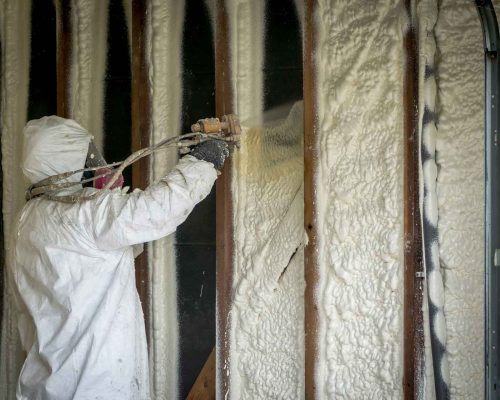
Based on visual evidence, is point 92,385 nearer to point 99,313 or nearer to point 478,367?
point 99,313

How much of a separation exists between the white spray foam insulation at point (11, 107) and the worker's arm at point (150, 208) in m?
0.97

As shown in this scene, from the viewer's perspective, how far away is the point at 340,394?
2.02 meters

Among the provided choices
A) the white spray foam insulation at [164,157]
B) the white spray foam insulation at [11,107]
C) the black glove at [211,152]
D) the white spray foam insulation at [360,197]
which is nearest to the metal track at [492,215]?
the white spray foam insulation at [360,197]

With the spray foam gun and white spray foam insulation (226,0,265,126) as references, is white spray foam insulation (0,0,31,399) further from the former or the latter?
white spray foam insulation (226,0,265,126)

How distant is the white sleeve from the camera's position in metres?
1.75

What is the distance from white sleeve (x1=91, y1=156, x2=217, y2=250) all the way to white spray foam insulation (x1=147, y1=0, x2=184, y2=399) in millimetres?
573

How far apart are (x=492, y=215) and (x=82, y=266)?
4.03 ft

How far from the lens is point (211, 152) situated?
1.89 metres

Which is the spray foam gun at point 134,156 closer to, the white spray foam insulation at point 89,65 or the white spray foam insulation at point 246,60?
the white spray foam insulation at point 246,60

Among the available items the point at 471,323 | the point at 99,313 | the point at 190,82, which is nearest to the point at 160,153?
the point at 190,82

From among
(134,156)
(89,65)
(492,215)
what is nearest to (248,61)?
(134,156)

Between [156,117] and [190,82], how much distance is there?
0.64ft

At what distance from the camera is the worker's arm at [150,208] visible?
5.74 ft

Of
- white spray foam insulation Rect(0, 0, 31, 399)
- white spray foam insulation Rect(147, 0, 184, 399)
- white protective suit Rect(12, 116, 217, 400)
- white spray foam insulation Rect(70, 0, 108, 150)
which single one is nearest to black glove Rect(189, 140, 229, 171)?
white protective suit Rect(12, 116, 217, 400)
